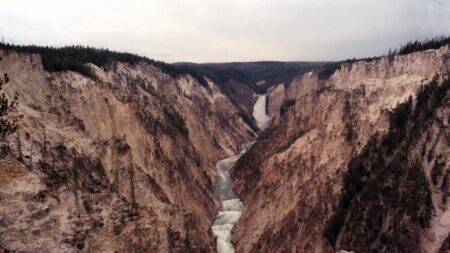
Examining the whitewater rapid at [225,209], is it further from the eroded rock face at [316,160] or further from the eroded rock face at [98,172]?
the eroded rock face at [98,172]

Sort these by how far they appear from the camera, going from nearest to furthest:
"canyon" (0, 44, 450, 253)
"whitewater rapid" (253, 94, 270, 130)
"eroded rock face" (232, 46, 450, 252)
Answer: "canyon" (0, 44, 450, 253) < "eroded rock face" (232, 46, 450, 252) < "whitewater rapid" (253, 94, 270, 130)

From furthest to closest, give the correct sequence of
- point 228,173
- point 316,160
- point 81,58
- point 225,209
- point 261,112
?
point 261,112 < point 81,58 < point 228,173 < point 225,209 < point 316,160

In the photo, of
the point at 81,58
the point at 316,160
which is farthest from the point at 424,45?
the point at 81,58

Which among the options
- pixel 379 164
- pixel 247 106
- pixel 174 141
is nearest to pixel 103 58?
pixel 174 141

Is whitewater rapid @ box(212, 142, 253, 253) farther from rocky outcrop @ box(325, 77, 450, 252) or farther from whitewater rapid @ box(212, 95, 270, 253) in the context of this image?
rocky outcrop @ box(325, 77, 450, 252)

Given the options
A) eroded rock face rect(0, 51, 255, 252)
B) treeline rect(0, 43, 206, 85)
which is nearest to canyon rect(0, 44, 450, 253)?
eroded rock face rect(0, 51, 255, 252)

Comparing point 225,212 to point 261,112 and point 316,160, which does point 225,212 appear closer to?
point 316,160

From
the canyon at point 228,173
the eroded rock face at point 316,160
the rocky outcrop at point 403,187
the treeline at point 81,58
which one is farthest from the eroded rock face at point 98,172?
the rocky outcrop at point 403,187
